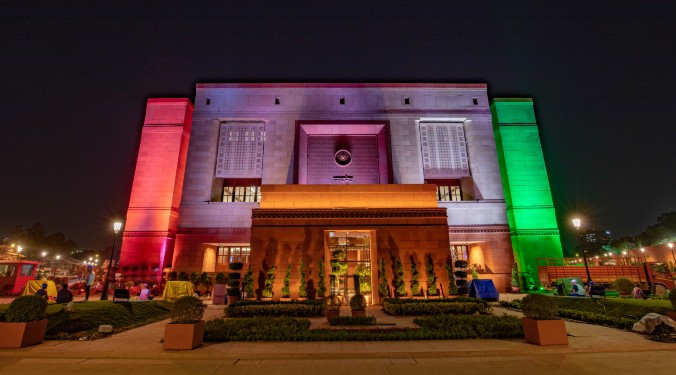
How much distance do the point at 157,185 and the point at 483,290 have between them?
97.9 ft

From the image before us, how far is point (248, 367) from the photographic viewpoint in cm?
781

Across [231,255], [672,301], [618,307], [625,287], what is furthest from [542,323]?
[231,255]

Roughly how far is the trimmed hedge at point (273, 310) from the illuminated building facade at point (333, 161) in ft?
44.4

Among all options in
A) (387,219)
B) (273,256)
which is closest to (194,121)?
(273,256)

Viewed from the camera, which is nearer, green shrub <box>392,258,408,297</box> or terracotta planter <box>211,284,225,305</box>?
green shrub <box>392,258,408,297</box>

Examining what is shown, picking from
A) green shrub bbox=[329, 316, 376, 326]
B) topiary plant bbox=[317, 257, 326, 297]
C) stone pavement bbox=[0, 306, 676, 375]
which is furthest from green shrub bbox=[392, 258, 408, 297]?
stone pavement bbox=[0, 306, 676, 375]

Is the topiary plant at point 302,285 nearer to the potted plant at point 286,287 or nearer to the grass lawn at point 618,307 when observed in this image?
the potted plant at point 286,287

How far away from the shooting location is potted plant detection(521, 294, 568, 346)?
9273 millimetres

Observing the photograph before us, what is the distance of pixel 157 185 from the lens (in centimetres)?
3039

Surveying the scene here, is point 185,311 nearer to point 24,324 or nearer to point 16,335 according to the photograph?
point 24,324

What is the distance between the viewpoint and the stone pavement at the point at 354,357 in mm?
7547

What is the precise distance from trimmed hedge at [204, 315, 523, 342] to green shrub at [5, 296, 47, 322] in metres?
5.14

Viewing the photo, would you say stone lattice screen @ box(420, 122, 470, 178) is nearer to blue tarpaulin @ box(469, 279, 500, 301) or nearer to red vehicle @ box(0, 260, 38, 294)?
blue tarpaulin @ box(469, 279, 500, 301)

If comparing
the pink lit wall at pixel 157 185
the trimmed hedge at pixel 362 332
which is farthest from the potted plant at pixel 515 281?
the pink lit wall at pixel 157 185
